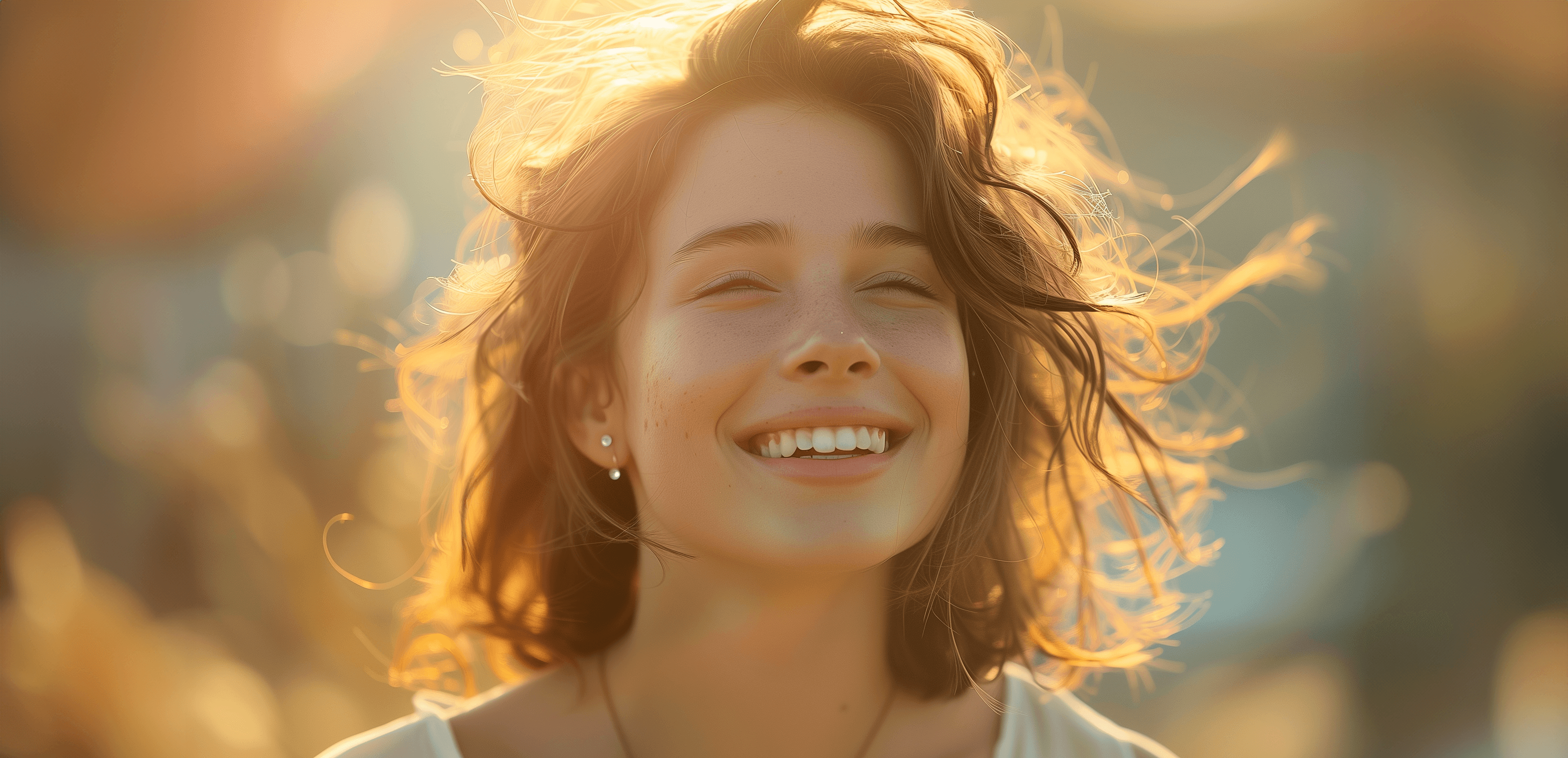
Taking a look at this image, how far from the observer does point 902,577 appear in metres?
1.42

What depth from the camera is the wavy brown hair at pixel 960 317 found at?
1.24m

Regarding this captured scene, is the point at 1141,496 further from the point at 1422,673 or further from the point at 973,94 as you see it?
the point at 1422,673

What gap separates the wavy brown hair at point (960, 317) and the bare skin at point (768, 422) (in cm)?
6

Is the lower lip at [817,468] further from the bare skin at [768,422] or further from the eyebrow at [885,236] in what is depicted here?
the eyebrow at [885,236]

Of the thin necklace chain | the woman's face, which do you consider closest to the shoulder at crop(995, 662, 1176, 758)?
the thin necklace chain

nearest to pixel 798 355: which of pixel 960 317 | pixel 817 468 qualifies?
pixel 817 468

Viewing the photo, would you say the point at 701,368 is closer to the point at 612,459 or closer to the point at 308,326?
the point at 612,459

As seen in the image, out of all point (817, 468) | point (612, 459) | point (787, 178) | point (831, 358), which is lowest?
point (612, 459)

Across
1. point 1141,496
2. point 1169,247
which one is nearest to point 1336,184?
point 1169,247

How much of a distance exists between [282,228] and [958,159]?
164 centimetres

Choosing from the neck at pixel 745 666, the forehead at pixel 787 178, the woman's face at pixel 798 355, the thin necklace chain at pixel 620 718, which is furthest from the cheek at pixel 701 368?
the thin necklace chain at pixel 620 718

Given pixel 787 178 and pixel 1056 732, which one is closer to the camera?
pixel 787 178

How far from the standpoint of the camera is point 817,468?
113 centimetres

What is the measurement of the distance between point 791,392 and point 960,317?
0.31 metres
